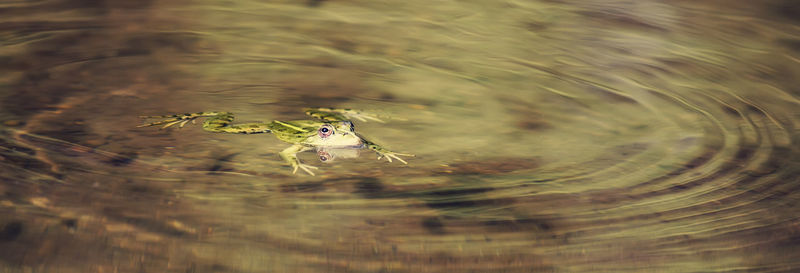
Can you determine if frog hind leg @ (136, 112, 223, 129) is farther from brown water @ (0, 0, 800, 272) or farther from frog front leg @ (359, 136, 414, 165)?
frog front leg @ (359, 136, 414, 165)

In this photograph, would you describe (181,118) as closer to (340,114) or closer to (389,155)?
(340,114)

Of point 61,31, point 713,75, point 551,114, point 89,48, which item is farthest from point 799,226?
point 61,31

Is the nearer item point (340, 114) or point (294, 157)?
point (294, 157)

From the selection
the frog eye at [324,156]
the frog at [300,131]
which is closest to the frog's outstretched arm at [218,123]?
A: the frog at [300,131]

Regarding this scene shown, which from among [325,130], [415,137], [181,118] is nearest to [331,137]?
[325,130]

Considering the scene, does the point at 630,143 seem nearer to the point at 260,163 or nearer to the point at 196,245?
the point at 260,163

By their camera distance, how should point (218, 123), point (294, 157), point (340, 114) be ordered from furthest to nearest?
1. point (340, 114)
2. point (218, 123)
3. point (294, 157)
